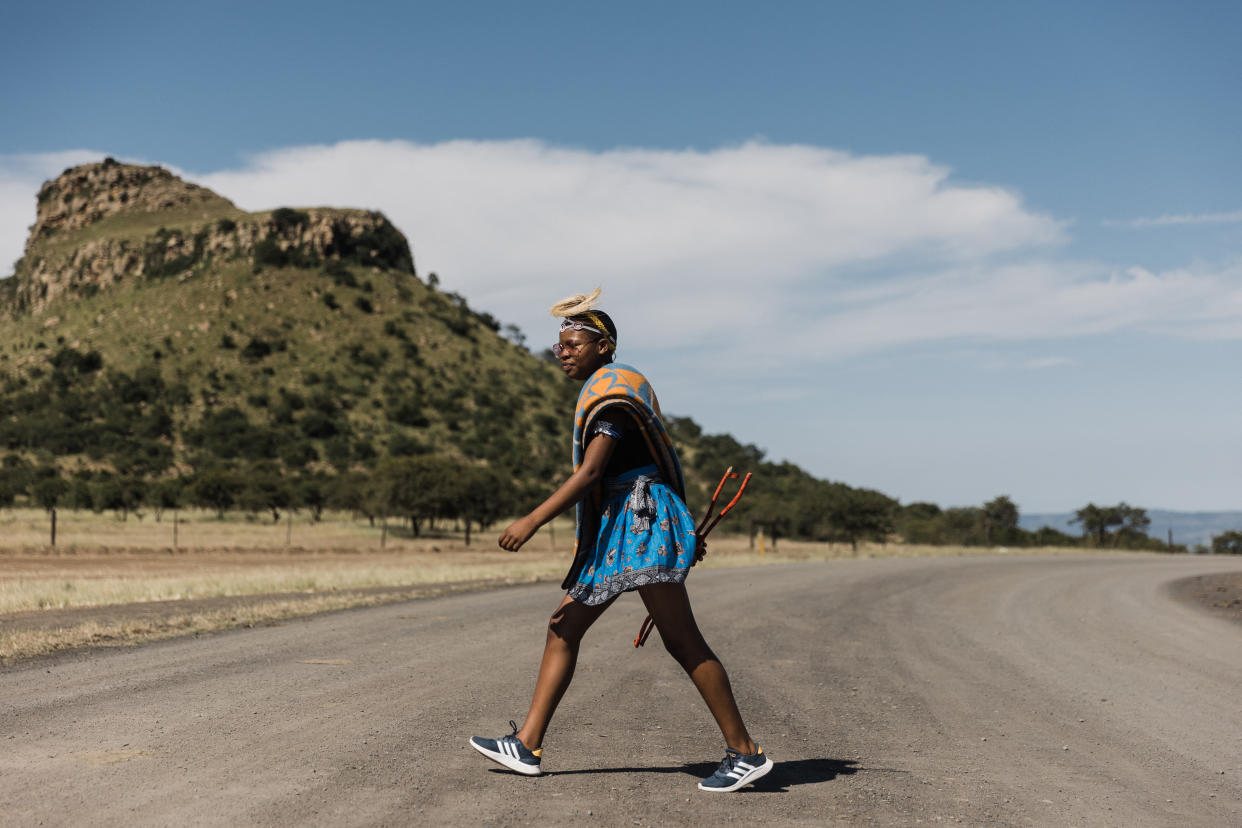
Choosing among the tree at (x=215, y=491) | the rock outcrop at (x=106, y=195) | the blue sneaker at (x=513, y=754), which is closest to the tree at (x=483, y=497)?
the tree at (x=215, y=491)

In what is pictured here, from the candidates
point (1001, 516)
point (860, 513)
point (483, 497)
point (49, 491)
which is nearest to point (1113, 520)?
point (1001, 516)

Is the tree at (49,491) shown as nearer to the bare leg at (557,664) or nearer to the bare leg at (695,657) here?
the bare leg at (557,664)

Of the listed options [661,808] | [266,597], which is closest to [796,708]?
[661,808]

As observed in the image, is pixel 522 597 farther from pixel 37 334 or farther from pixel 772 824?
pixel 37 334

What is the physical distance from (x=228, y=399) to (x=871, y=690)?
85736mm

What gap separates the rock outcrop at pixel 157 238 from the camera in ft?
374

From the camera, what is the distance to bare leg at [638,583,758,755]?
15.4ft

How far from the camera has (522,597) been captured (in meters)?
17.7

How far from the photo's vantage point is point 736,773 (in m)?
4.61

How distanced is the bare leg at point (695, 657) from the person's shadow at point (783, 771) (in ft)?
0.89

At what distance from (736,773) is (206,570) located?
30.2m

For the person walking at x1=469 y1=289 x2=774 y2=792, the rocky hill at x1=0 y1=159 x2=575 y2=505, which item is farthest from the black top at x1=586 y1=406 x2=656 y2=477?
the rocky hill at x1=0 y1=159 x2=575 y2=505

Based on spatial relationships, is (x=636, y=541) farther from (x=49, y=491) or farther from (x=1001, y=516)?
(x=1001, y=516)

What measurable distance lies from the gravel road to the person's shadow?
0.02 m
